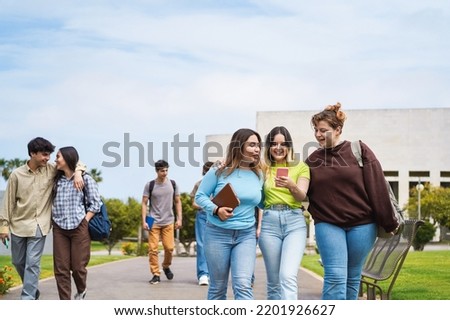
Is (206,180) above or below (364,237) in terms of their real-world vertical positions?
above

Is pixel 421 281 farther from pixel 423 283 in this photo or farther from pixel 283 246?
pixel 283 246

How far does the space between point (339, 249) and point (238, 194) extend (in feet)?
3.06

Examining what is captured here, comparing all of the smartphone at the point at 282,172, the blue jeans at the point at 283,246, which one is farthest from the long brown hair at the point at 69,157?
the smartphone at the point at 282,172

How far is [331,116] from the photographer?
22.0ft

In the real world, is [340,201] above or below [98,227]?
above

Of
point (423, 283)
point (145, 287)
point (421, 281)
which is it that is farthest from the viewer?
point (421, 281)

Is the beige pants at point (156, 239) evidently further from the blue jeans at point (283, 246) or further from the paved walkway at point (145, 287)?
the blue jeans at point (283, 246)

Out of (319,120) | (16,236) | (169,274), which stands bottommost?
(169,274)

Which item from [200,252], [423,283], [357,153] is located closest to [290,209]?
[357,153]

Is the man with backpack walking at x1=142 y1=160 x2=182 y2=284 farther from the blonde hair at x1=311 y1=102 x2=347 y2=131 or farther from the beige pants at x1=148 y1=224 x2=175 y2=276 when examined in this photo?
the blonde hair at x1=311 y1=102 x2=347 y2=131
